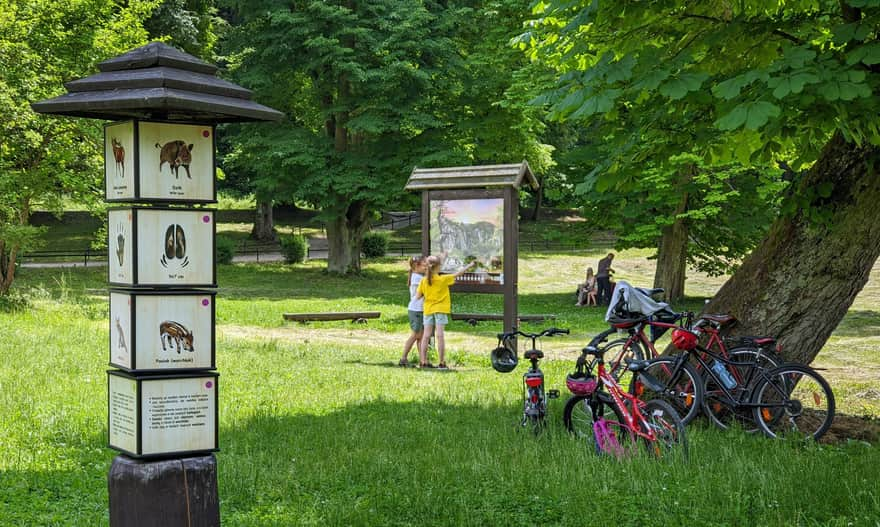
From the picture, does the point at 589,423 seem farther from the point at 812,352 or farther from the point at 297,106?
the point at 297,106

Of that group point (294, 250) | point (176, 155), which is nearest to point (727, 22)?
point (176, 155)

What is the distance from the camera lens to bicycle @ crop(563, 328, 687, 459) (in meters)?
8.05

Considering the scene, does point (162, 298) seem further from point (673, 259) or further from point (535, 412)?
point (673, 259)

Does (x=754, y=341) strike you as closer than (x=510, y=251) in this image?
Yes

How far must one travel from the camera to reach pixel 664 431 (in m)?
8.15

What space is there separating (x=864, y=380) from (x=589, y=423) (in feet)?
25.3

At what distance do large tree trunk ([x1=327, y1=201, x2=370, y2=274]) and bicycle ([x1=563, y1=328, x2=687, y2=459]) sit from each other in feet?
101

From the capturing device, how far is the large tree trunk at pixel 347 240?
130 ft

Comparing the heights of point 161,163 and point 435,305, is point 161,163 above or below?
above

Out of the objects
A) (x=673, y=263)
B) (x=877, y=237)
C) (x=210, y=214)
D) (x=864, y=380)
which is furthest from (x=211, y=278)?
(x=673, y=263)

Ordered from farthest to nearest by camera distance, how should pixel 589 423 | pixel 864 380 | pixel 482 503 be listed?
pixel 864 380
pixel 589 423
pixel 482 503

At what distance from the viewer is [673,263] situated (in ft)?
100

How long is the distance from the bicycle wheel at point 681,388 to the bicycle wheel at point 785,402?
1.81ft

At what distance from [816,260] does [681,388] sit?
1.86m
